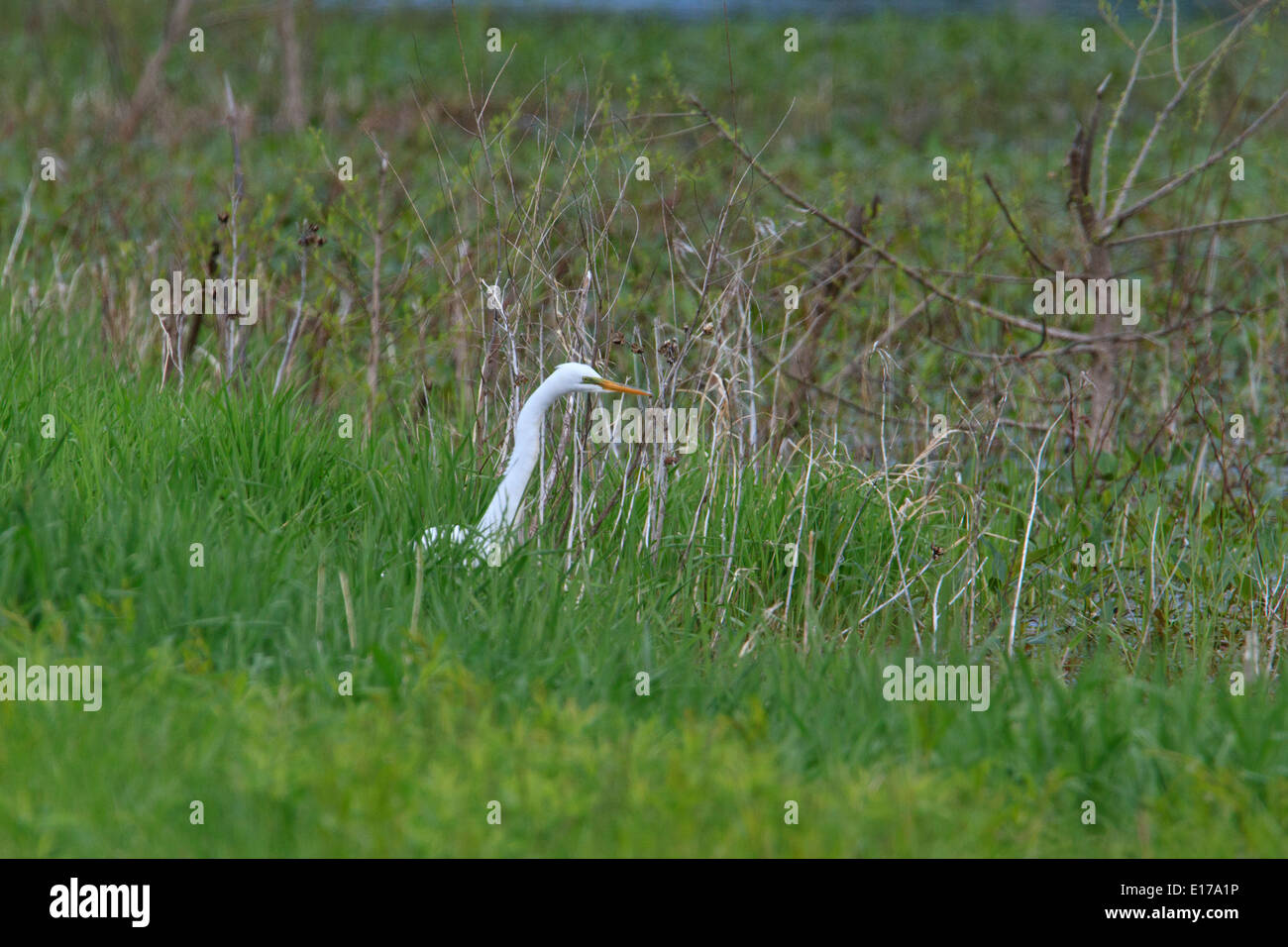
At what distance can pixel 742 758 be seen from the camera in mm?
3287

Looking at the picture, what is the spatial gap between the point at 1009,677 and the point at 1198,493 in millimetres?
3074

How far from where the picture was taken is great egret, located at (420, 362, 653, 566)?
4426mm

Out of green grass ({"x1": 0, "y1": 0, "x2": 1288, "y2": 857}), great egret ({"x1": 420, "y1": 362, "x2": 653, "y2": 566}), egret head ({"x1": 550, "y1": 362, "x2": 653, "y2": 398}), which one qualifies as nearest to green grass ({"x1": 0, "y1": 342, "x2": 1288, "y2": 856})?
green grass ({"x1": 0, "y1": 0, "x2": 1288, "y2": 857})

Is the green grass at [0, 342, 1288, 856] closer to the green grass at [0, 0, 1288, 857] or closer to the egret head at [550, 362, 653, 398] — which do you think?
the green grass at [0, 0, 1288, 857]

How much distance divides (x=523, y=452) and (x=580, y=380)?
0.96 feet

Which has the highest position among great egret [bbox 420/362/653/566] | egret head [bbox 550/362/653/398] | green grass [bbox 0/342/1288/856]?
egret head [bbox 550/362/653/398]

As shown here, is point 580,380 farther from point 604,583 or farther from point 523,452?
point 604,583

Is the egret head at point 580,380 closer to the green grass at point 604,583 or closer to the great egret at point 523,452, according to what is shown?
the great egret at point 523,452

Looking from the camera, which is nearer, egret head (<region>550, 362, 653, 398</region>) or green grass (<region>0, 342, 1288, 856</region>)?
green grass (<region>0, 342, 1288, 856</region>)

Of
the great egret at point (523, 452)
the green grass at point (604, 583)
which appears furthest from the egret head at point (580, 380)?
the green grass at point (604, 583)

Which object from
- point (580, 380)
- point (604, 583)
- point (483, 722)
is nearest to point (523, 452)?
point (580, 380)

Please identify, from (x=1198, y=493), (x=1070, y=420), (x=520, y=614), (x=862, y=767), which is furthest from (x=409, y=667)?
(x=1198, y=493)

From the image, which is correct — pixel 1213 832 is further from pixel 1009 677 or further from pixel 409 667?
pixel 409 667

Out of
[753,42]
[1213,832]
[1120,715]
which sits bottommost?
[1213,832]
